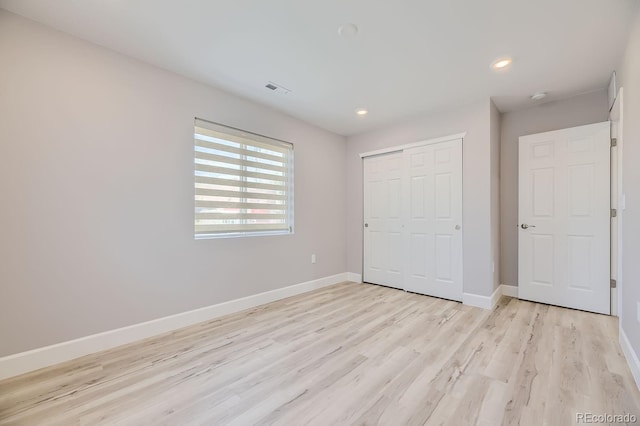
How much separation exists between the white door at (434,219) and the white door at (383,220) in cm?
17

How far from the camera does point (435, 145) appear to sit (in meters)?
3.69

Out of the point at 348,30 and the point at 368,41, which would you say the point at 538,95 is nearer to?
the point at 368,41

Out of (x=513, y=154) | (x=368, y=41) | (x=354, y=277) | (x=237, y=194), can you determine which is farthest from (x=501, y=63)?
(x=354, y=277)

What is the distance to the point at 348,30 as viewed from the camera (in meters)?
2.06

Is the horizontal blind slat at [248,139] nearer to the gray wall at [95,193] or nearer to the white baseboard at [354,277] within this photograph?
the gray wall at [95,193]

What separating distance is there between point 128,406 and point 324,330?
1.56 meters

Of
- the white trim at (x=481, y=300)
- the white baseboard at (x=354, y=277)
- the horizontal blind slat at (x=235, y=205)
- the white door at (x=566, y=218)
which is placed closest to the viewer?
the horizontal blind slat at (x=235, y=205)

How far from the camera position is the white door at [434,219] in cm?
352

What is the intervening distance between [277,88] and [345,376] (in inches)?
111

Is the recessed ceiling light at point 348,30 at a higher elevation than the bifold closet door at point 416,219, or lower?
higher

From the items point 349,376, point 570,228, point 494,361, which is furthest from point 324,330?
point 570,228

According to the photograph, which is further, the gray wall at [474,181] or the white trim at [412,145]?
the white trim at [412,145]

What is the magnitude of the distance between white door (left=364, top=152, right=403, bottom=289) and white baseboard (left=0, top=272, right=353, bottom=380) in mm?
1744

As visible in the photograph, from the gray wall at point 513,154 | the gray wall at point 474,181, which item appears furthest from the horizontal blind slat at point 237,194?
the gray wall at point 513,154
